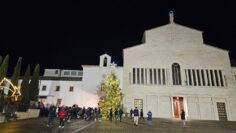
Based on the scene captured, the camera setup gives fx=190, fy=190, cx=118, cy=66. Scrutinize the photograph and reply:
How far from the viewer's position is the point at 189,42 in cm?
3522

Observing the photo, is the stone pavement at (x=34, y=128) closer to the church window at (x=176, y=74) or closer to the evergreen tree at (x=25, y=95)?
the evergreen tree at (x=25, y=95)

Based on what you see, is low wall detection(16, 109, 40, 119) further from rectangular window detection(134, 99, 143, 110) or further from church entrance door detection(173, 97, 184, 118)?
church entrance door detection(173, 97, 184, 118)

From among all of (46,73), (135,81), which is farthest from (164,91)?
(46,73)

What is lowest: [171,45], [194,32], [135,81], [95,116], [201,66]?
[95,116]

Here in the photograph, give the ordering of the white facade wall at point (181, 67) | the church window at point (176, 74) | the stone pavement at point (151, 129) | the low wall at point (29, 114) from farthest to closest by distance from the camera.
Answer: the church window at point (176, 74), the white facade wall at point (181, 67), the low wall at point (29, 114), the stone pavement at point (151, 129)

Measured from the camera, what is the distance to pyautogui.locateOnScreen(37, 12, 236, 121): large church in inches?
1223

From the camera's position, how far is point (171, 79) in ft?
106

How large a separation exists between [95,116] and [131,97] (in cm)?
849

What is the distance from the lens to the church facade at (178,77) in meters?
31.0

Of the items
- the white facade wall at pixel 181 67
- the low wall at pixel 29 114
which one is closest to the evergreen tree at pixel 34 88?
the low wall at pixel 29 114

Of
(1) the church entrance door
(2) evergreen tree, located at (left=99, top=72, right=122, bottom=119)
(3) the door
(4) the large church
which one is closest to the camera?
(2) evergreen tree, located at (left=99, top=72, right=122, bottom=119)

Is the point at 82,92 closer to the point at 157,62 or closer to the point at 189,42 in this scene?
the point at 157,62

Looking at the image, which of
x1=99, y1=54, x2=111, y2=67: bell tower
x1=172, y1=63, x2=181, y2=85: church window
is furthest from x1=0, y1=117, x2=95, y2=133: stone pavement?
x1=172, y1=63, x2=181, y2=85: church window

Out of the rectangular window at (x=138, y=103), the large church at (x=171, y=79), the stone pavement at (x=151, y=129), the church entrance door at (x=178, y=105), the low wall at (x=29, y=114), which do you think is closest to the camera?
the stone pavement at (x=151, y=129)
